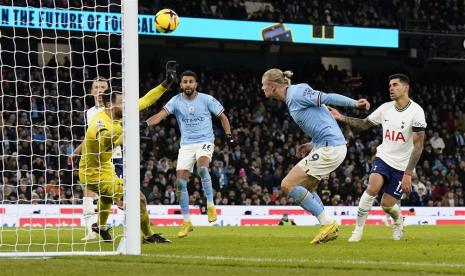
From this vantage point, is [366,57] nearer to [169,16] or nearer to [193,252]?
[169,16]

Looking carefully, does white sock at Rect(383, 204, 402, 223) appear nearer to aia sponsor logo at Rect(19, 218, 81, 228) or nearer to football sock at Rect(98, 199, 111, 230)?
football sock at Rect(98, 199, 111, 230)

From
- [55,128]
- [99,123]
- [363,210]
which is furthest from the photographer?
[55,128]

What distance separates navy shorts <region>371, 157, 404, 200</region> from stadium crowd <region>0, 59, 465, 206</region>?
9.94 m

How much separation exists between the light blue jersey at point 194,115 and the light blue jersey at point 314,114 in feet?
11.9

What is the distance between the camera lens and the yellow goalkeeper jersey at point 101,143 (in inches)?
443

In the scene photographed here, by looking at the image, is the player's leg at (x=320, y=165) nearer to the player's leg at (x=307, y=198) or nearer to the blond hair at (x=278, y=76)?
the player's leg at (x=307, y=198)

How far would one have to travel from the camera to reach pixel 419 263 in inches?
347

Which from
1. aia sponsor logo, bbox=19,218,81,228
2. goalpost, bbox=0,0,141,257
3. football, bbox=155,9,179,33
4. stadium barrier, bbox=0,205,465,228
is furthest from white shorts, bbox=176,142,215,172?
stadium barrier, bbox=0,205,465,228

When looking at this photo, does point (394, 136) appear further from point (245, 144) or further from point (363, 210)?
point (245, 144)

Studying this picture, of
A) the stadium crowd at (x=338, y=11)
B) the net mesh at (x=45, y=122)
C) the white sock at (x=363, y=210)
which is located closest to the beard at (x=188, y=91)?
the net mesh at (x=45, y=122)

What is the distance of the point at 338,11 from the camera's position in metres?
36.3

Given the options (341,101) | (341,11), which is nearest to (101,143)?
(341,101)

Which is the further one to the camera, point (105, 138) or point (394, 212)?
point (394, 212)

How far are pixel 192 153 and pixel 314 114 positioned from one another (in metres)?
3.89
